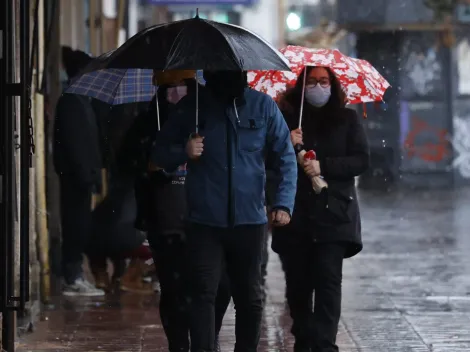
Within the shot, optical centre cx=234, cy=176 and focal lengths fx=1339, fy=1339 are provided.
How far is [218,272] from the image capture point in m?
6.20

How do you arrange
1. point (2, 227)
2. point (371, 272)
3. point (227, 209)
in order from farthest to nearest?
point (371, 272)
point (2, 227)
point (227, 209)

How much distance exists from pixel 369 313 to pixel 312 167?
235cm

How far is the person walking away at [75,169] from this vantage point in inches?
383

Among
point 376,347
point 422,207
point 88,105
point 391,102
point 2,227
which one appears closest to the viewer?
point 2,227

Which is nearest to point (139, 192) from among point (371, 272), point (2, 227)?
point (2, 227)

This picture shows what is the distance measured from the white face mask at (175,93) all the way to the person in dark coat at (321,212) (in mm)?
637

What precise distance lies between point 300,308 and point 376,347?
0.70m

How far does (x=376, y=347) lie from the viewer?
7.72 metres

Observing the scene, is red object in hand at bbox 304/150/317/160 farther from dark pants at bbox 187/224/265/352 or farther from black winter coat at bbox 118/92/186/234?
dark pants at bbox 187/224/265/352

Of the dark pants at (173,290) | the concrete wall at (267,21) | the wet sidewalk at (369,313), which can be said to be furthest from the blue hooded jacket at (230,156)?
the concrete wall at (267,21)

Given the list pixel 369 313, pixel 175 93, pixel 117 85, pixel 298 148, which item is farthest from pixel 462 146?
pixel 175 93

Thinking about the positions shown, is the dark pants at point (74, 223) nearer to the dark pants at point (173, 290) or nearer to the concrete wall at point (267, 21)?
the dark pants at point (173, 290)

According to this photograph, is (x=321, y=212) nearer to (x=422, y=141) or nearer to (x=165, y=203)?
(x=165, y=203)

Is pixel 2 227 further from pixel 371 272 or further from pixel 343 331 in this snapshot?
pixel 371 272
